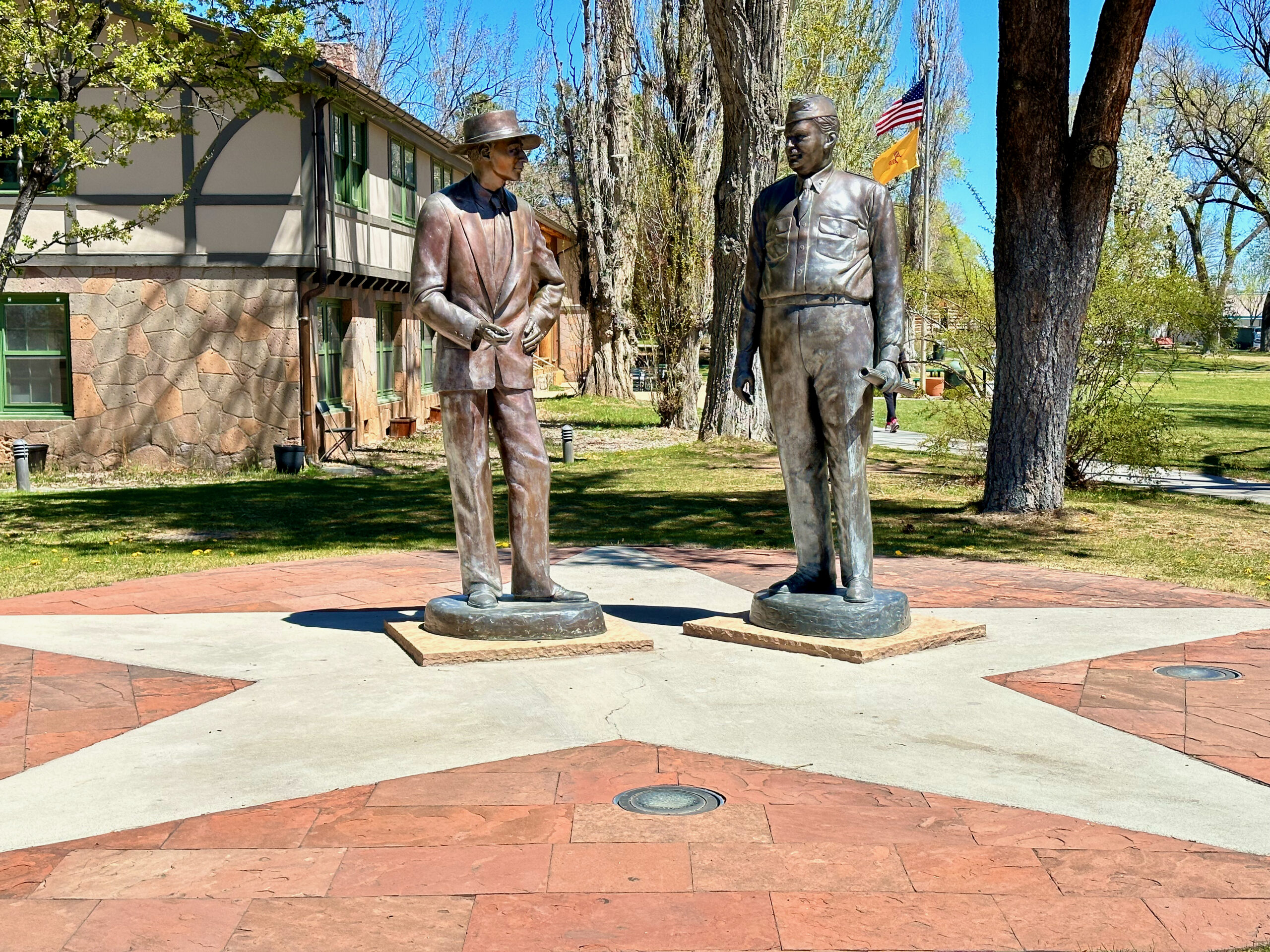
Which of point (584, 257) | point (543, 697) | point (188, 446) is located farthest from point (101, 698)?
point (584, 257)

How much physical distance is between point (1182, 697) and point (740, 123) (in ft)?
41.7

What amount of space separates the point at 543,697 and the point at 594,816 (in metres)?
1.41

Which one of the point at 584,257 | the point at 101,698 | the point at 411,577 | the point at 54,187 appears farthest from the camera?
the point at 584,257

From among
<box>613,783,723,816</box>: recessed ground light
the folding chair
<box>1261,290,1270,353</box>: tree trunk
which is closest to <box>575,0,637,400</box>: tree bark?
the folding chair

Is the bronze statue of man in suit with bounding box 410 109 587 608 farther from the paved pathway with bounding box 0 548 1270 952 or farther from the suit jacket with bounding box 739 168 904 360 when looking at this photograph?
the suit jacket with bounding box 739 168 904 360

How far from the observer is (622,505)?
1292cm

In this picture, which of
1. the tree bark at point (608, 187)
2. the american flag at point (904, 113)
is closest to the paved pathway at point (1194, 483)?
the american flag at point (904, 113)

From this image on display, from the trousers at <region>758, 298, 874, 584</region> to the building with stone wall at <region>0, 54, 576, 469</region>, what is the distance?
37.5 feet

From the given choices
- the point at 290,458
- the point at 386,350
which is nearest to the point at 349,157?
the point at 386,350

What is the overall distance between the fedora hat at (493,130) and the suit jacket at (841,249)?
1.16 metres

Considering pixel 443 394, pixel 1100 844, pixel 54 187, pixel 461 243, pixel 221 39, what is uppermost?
pixel 221 39

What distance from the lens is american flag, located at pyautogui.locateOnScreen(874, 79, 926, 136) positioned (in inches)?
877

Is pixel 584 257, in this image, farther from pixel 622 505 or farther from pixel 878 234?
pixel 878 234

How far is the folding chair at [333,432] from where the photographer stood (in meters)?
17.5
